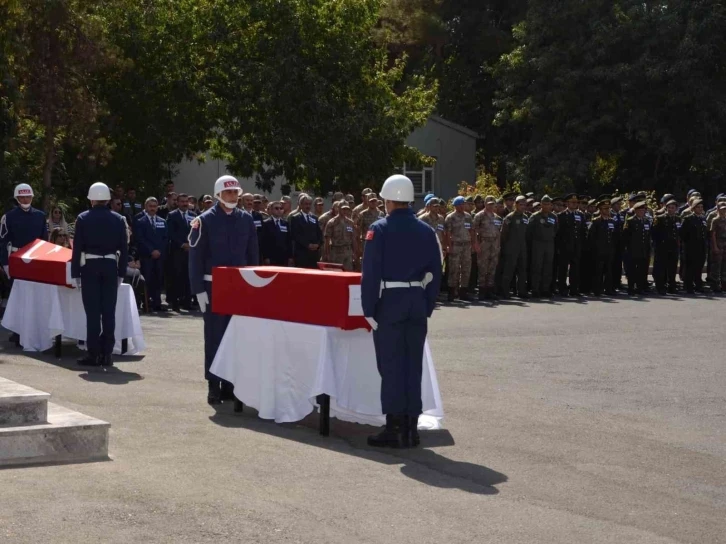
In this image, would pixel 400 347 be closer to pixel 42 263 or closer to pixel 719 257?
pixel 42 263

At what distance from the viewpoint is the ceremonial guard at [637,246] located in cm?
2745

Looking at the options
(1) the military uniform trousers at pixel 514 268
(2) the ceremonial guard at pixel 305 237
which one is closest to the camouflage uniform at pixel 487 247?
(1) the military uniform trousers at pixel 514 268

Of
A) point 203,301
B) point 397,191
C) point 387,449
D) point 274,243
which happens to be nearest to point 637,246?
point 274,243

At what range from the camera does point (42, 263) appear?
599 inches

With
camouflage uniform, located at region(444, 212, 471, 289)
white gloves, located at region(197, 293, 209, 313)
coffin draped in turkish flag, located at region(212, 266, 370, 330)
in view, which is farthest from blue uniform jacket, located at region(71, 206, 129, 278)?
camouflage uniform, located at region(444, 212, 471, 289)

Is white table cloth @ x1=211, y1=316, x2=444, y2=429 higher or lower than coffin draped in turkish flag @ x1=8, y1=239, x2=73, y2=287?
lower

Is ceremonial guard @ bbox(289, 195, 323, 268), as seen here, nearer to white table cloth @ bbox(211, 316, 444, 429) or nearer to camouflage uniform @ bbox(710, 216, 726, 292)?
camouflage uniform @ bbox(710, 216, 726, 292)

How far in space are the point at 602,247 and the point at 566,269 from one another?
0.92m

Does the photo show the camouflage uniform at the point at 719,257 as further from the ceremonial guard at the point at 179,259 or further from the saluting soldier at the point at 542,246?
the ceremonial guard at the point at 179,259

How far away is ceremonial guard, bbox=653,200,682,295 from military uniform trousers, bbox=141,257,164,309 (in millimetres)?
11688

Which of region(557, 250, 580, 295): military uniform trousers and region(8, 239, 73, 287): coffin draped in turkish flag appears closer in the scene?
region(8, 239, 73, 287): coffin draped in turkish flag

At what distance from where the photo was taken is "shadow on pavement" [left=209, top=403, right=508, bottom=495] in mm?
8539

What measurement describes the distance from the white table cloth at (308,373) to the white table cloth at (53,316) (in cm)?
413

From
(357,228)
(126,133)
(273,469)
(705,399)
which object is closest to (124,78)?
(126,133)
